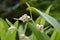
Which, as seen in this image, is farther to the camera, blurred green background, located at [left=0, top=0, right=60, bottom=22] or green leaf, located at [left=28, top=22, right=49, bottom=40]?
blurred green background, located at [left=0, top=0, right=60, bottom=22]

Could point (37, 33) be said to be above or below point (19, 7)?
below

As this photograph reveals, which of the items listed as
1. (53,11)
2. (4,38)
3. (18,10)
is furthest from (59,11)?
(4,38)

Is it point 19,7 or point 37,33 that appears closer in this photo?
point 37,33

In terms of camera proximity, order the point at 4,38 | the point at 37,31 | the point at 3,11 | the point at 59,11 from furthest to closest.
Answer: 1. the point at 3,11
2. the point at 59,11
3. the point at 4,38
4. the point at 37,31

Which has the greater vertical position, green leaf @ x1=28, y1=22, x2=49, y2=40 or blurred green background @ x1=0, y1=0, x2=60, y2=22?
blurred green background @ x1=0, y1=0, x2=60, y2=22

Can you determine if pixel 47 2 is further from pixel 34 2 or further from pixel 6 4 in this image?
pixel 6 4

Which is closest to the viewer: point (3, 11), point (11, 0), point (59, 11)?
point (59, 11)

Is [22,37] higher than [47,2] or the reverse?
the reverse

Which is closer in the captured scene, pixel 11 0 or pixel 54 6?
pixel 54 6

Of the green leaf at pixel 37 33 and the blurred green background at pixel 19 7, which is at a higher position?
the blurred green background at pixel 19 7

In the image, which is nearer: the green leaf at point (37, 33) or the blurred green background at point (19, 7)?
the green leaf at point (37, 33)

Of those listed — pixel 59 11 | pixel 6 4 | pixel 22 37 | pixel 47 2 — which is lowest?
pixel 22 37
